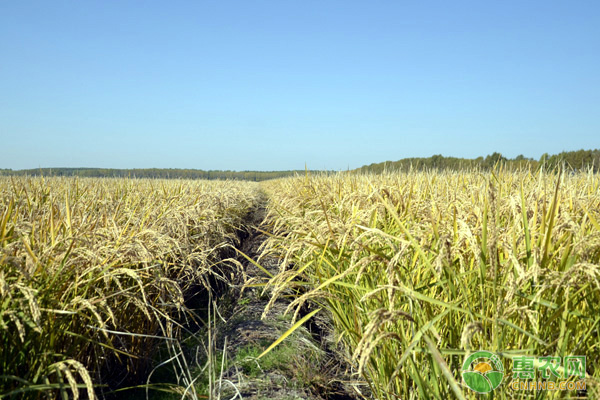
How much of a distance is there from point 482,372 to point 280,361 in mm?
1509

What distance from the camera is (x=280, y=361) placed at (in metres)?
2.41

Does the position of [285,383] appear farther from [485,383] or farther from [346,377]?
[485,383]

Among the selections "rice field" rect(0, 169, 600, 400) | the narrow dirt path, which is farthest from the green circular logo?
the narrow dirt path

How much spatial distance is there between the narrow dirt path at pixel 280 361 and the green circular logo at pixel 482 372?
2.79 feet

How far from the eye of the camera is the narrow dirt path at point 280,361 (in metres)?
2.09

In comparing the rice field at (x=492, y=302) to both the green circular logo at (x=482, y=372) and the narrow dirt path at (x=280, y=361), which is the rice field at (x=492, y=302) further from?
the narrow dirt path at (x=280, y=361)

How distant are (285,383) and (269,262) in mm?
3019

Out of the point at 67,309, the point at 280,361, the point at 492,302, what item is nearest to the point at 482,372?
the point at 492,302

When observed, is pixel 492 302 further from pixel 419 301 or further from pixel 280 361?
pixel 280 361

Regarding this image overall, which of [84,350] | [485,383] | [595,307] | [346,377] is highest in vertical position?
[595,307]

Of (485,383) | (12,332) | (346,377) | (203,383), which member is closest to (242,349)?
(203,383)

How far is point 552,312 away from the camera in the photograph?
3.92 ft

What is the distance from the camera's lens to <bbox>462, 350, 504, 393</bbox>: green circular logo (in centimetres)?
118

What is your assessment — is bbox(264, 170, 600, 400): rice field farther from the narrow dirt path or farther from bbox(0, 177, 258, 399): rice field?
bbox(0, 177, 258, 399): rice field
